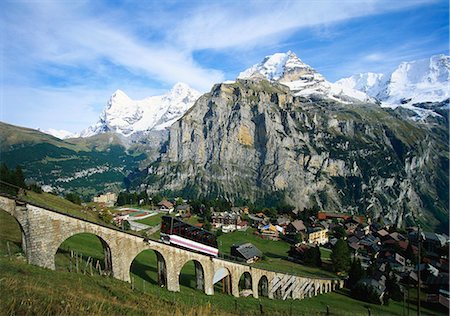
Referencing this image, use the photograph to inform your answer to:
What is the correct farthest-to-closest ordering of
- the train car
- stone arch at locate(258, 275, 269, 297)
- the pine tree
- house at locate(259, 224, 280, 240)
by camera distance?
house at locate(259, 224, 280, 240)
the pine tree
stone arch at locate(258, 275, 269, 297)
the train car

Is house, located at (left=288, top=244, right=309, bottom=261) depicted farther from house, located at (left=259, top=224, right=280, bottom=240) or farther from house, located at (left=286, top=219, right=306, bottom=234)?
house, located at (left=286, top=219, right=306, bottom=234)

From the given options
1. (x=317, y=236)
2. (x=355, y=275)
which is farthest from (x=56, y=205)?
(x=317, y=236)

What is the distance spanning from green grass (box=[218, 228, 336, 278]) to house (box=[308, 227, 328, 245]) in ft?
38.0

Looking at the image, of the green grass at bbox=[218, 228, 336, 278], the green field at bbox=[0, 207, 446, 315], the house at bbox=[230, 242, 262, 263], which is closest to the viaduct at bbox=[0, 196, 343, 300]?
the green field at bbox=[0, 207, 446, 315]

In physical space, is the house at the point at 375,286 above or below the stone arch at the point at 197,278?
below

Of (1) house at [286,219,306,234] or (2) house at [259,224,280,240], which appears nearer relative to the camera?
(2) house at [259,224,280,240]

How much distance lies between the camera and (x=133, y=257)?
35906 millimetres

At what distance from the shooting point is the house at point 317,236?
10247 centimetres

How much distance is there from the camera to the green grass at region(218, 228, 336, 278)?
6694cm

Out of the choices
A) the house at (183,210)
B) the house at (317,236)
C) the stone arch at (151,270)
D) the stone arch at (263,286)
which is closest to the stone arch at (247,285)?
the stone arch at (263,286)

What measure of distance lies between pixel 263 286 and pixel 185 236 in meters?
19.3

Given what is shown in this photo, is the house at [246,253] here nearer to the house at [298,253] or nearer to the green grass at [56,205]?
the house at [298,253]

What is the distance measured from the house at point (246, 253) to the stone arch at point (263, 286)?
12.9 m

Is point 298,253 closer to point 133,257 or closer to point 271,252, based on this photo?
point 271,252
